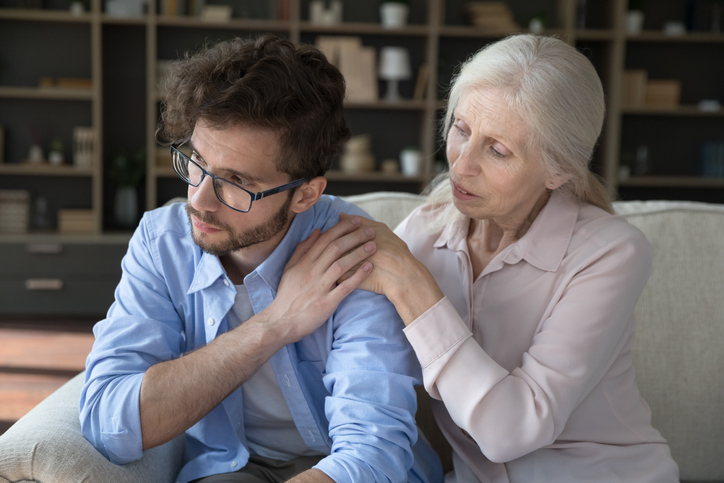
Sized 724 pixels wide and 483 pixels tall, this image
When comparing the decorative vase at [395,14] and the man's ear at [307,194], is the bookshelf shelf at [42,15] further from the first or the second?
the man's ear at [307,194]

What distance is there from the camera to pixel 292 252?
1.31m

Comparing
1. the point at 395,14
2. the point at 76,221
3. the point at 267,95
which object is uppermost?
the point at 395,14

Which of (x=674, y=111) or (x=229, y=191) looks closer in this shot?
(x=229, y=191)

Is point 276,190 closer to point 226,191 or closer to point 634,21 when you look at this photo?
point 226,191

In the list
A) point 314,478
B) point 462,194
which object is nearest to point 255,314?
point 314,478

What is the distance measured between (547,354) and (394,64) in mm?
3510

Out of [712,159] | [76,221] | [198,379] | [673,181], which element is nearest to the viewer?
[198,379]

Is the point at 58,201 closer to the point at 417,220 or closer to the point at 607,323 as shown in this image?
the point at 417,220

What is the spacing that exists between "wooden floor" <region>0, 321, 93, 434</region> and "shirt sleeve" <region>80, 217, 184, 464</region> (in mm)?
1763

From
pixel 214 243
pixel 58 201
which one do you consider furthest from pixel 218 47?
pixel 58 201

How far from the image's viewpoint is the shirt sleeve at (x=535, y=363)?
1.10m

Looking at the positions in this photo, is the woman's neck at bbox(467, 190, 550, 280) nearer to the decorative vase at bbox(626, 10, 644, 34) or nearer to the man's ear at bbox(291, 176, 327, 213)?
the man's ear at bbox(291, 176, 327, 213)

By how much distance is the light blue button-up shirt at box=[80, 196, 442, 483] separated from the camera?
108cm

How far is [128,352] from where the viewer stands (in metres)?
1.16
